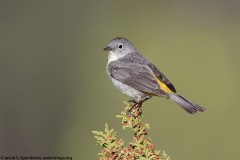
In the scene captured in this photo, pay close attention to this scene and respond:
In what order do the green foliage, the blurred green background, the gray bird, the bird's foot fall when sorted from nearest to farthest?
1. the green foliage
2. the bird's foot
3. the gray bird
4. the blurred green background

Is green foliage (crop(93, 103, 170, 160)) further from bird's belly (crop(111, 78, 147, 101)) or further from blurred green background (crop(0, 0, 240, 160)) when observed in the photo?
blurred green background (crop(0, 0, 240, 160))

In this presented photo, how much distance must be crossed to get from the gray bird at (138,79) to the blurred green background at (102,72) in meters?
1.45

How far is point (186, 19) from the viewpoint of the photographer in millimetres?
14719

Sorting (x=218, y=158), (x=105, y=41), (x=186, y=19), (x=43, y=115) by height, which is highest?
(x=186, y=19)

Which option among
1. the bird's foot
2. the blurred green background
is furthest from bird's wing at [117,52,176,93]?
the blurred green background

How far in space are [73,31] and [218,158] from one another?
22.8ft

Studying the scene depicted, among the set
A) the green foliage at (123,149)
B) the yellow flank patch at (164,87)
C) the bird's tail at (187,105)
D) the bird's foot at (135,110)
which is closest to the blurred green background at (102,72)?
the yellow flank patch at (164,87)

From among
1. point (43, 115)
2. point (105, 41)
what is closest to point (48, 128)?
point (43, 115)

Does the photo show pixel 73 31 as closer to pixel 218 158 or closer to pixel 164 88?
pixel 218 158

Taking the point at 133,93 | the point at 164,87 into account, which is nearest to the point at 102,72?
the point at 133,93

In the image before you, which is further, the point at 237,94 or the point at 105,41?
the point at 105,41

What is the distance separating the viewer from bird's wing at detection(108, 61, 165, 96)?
6.44 metres

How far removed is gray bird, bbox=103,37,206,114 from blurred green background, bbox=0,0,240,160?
145 cm

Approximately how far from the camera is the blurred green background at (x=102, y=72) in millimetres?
8594
